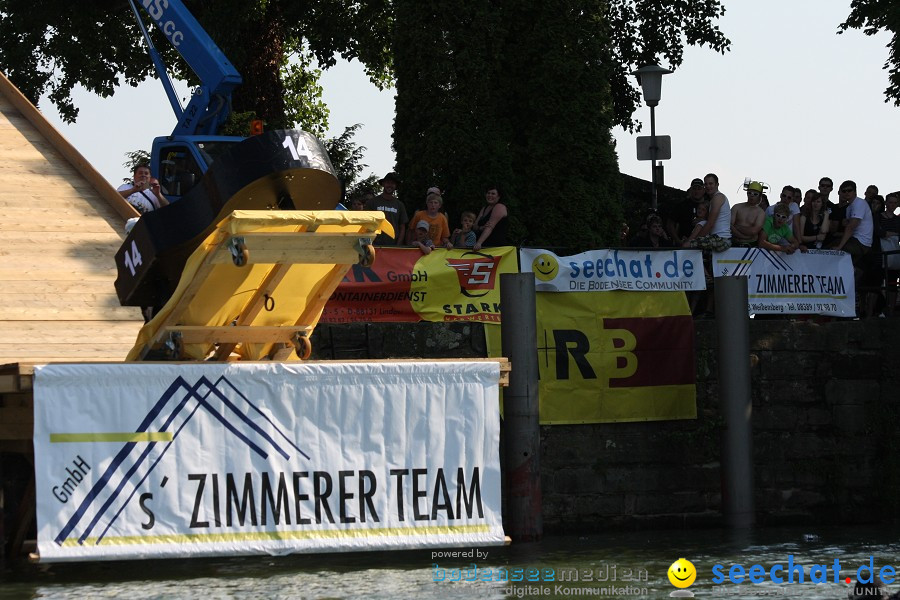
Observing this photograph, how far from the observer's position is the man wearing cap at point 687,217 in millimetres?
17922

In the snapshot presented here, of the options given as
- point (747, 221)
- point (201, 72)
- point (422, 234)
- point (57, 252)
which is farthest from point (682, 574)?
point (201, 72)

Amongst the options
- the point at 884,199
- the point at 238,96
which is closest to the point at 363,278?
the point at 884,199

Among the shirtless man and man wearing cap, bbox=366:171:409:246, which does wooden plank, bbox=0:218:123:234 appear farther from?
the shirtless man

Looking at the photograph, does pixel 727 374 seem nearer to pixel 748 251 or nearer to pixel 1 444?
pixel 748 251

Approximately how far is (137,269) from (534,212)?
10.8 m

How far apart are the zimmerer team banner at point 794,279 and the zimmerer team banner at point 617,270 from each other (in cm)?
41

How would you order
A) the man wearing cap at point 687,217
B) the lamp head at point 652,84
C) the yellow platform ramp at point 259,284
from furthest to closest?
the lamp head at point 652,84 < the man wearing cap at point 687,217 < the yellow platform ramp at point 259,284

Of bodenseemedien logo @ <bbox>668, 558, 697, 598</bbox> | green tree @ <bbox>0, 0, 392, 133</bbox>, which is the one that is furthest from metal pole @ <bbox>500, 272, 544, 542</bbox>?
green tree @ <bbox>0, 0, 392, 133</bbox>

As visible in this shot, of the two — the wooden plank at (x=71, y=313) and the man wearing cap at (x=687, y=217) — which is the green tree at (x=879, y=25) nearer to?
the man wearing cap at (x=687, y=217)

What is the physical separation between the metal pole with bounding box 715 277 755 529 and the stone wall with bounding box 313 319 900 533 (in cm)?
26

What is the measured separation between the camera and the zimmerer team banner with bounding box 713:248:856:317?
675 inches

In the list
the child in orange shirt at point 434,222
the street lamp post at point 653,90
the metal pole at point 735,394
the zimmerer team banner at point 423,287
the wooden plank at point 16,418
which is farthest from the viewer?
the street lamp post at point 653,90

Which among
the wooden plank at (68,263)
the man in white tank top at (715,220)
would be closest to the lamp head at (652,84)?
the man in white tank top at (715,220)

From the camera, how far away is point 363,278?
1571cm
